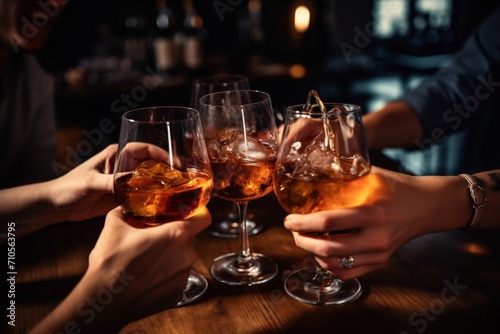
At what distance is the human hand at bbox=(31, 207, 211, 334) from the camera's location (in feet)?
2.53

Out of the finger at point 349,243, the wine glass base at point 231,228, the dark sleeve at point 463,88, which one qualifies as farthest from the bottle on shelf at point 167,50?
the finger at point 349,243

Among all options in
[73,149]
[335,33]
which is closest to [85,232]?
[73,149]

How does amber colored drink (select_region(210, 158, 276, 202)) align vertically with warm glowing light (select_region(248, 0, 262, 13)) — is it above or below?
below

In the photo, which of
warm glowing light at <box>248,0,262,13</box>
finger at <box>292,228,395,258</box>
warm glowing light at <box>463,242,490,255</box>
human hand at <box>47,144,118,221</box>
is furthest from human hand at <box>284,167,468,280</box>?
warm glowing light at <box>248,0,262,13</box>

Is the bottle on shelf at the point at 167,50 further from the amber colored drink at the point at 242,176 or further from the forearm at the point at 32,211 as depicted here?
the amber colored drink at the point at 242,176

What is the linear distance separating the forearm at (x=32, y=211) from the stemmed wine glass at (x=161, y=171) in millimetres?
406

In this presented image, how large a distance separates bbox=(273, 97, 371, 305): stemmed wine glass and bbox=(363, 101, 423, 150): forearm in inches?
31.4

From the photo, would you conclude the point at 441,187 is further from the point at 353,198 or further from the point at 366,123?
the point at 366,123

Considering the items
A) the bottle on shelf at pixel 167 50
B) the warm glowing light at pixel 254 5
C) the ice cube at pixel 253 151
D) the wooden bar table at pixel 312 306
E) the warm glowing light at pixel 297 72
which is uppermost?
the warm glowing light at pixel 254 5

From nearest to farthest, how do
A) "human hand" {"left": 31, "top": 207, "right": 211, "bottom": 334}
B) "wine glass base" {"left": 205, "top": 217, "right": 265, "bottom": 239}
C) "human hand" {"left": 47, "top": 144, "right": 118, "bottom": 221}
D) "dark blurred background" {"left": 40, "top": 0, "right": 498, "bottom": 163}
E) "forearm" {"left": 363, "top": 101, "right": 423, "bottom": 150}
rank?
"human hand" {"left": 31, "top": 207, "right": 211, "bottom": 334}
"human hand" {"left": 47, "top": 144, "right": 118, "bottom": 221}
"wine glass base" {"left": 205, "top": 217, "right": 265, "bottom": 239}
"forearm" {"left": 363, "top": 101, "right": 423, "bottom": 150}
"dark blurred background" {"left": 40, "top": 0, "right": 498, "bottom": 163}

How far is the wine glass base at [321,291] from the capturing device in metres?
0.94

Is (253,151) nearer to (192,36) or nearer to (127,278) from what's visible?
(127,278)

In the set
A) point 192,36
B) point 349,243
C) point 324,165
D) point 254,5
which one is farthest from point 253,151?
point 254,5

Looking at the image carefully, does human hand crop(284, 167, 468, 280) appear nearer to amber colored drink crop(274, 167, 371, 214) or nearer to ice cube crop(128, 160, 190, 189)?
amber colored drink crop(274, 167, 371, 214)
